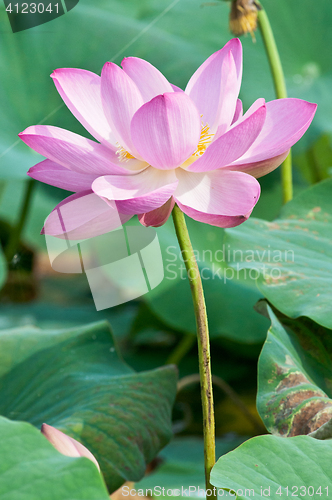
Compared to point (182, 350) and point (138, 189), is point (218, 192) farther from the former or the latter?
point (182, 350)

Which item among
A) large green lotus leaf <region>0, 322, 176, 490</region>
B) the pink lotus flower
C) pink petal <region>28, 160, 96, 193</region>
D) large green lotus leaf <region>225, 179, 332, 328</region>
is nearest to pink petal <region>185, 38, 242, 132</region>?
the pink lotus flower

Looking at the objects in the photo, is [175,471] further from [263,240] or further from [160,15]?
[160,15]

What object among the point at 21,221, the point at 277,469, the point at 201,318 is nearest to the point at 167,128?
the point at 201,318

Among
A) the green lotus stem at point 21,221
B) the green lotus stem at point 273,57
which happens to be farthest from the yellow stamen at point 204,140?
the green lotus stem at point 21,221

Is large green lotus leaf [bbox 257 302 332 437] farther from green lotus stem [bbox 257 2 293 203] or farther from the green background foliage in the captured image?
green lotus stem [bbox 257 2 293 203]

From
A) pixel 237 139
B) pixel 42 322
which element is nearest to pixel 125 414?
pixel 237 139

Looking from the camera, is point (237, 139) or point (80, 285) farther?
point (80, 285)
